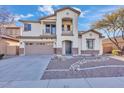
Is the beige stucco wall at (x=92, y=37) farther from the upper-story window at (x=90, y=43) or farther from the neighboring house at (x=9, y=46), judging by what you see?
the neighboring house at (x=9, y=46)

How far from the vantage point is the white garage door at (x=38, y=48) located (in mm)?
29984

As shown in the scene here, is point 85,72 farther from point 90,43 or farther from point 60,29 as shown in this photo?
point 90,43

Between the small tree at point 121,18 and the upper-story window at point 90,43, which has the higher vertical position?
the small tree at point 121,18

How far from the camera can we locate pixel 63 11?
29.8 m

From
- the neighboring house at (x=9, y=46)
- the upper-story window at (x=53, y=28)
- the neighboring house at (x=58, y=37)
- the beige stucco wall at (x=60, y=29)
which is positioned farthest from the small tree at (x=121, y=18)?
the neighboring house at (x=9, y=46)

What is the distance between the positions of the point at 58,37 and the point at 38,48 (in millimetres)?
3572

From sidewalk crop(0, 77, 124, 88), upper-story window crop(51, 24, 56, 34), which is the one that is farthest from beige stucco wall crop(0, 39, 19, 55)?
sidewalk crop(0, 77, 124, 88)

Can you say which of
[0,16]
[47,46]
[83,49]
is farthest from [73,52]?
[0,16]

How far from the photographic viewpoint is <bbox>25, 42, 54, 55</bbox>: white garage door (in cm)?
2998

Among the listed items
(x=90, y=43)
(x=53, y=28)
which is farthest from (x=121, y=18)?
(x=53, y=28)

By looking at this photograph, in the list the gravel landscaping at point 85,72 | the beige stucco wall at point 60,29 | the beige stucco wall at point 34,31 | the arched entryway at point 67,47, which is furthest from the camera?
the arched entryway at point 67,47

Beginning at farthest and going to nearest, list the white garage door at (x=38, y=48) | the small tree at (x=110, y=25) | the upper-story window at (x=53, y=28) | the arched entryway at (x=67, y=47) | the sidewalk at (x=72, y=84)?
the upper-story window at (x=53, y=28), the arched entryway at (x=67, y=47), the white garage door at (x=38, y=48), the small tree at (x=110, y=25), the sidewalk at (x=72, y=84)

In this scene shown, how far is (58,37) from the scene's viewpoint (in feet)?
97.9

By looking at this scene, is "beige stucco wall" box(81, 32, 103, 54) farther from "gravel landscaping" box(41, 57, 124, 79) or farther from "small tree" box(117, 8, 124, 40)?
"gravel landscaping" box(41, 57, 124, 79)
